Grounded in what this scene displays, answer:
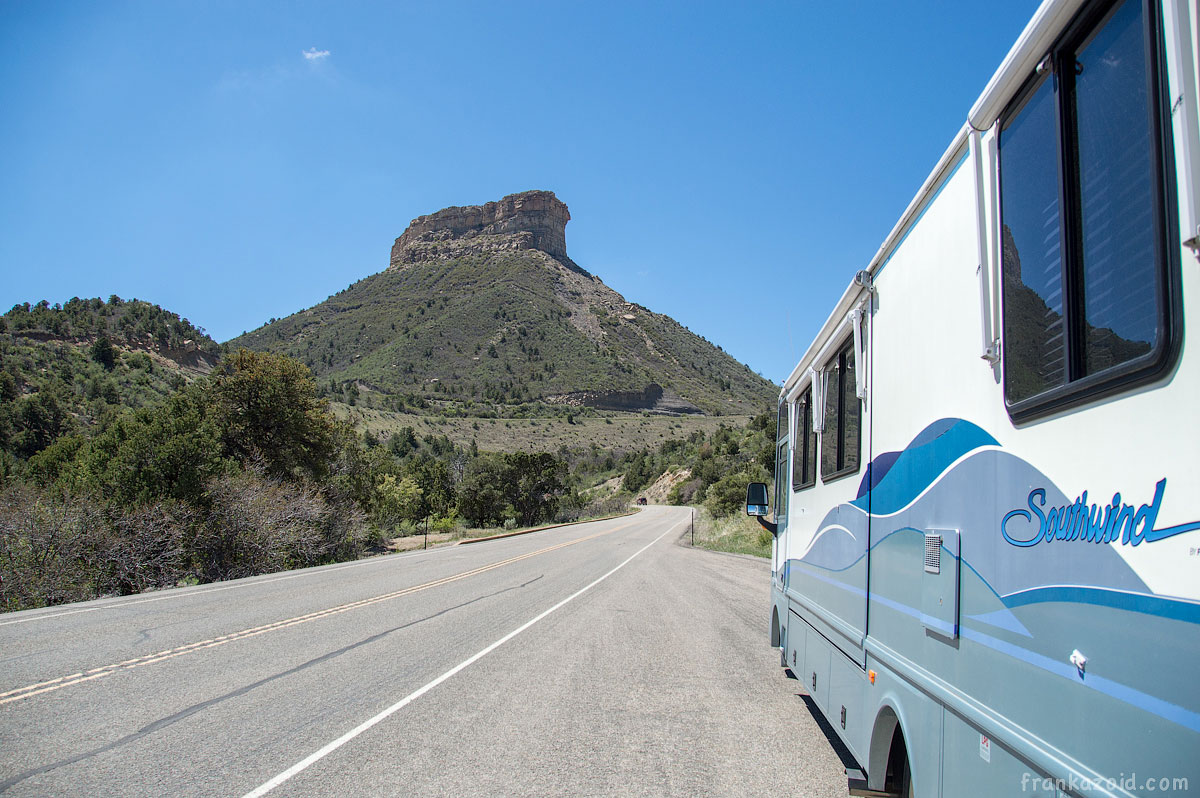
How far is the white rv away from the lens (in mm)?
1654

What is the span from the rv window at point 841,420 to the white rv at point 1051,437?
2.21 ft

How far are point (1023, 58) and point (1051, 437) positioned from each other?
129 centimetres

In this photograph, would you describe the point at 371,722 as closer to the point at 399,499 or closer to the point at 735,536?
the point at 735,536

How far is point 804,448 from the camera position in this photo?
648 centimetres

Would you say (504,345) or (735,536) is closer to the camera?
(735,536)

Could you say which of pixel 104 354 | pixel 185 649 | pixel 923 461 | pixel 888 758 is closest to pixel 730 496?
pixel 185 649

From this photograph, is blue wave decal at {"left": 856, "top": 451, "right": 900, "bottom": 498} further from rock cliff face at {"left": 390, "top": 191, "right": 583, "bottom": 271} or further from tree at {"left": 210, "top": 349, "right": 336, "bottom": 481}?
rock cliff face at {"left": 390, "top": 191, "right": 583, "bottom": 271}

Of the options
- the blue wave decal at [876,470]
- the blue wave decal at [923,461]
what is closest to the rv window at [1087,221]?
the blue wave decal at [923,461]

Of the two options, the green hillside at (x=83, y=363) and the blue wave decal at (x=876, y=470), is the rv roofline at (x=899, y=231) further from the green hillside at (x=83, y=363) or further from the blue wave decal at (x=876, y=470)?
the green hillside at (x=83, y=363)

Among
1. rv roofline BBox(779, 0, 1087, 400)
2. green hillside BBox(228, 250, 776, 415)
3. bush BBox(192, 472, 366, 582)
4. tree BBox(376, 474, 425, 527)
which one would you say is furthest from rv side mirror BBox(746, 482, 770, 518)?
green hillside BBox(228, 250, 776, 415)

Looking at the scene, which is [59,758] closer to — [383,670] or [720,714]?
[383,670]

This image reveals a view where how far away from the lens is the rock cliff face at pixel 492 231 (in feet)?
456

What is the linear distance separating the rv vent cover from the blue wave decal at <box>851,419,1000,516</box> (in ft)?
0.78

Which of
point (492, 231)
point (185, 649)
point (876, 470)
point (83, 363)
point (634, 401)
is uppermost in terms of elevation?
point (492, 231)
